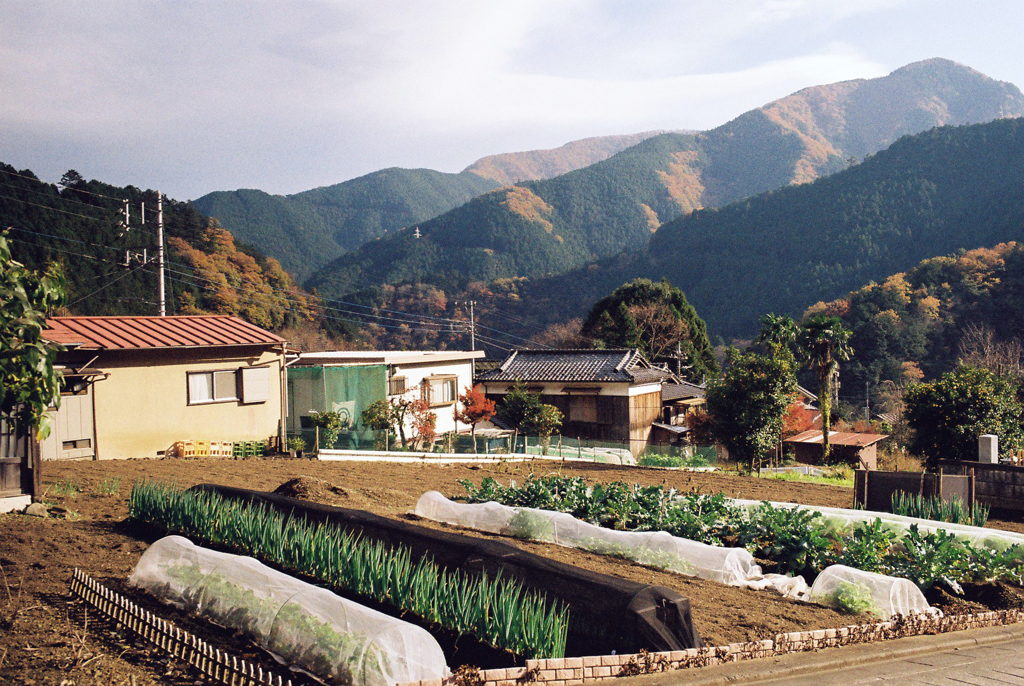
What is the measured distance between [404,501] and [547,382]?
20801 mm

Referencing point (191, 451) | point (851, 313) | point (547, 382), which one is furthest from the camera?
point (851, 313)

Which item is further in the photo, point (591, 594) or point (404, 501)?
point (404, 501)

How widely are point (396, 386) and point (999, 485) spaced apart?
56.3 feet

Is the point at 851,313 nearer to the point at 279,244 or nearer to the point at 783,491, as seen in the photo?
the point at 783,491

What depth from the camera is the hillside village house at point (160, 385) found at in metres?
14.4

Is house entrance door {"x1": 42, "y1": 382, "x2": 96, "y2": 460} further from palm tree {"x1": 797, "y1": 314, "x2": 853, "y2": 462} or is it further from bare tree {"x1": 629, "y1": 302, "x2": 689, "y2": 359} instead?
bare tree {"x1": 629, "y1": 302, "x2": 689, "y2": 359}

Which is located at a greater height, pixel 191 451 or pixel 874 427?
pixel 191 451

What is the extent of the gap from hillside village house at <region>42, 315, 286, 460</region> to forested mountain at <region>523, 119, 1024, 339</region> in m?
61.0

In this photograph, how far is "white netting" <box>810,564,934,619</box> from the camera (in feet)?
21.5

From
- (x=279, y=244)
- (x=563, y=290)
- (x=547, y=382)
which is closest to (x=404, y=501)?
(x=547, y=382)

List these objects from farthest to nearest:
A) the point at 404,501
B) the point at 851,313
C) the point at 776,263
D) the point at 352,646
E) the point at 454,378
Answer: the point at 776,263 → the point at 851,313 → the point at 454,378 → the point at 404,501 → the point at 352,646

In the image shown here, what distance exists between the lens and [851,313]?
57.2 metres

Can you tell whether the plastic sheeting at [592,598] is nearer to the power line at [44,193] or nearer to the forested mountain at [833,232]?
the power line at [44,193]

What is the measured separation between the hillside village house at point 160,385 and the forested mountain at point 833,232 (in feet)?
200
